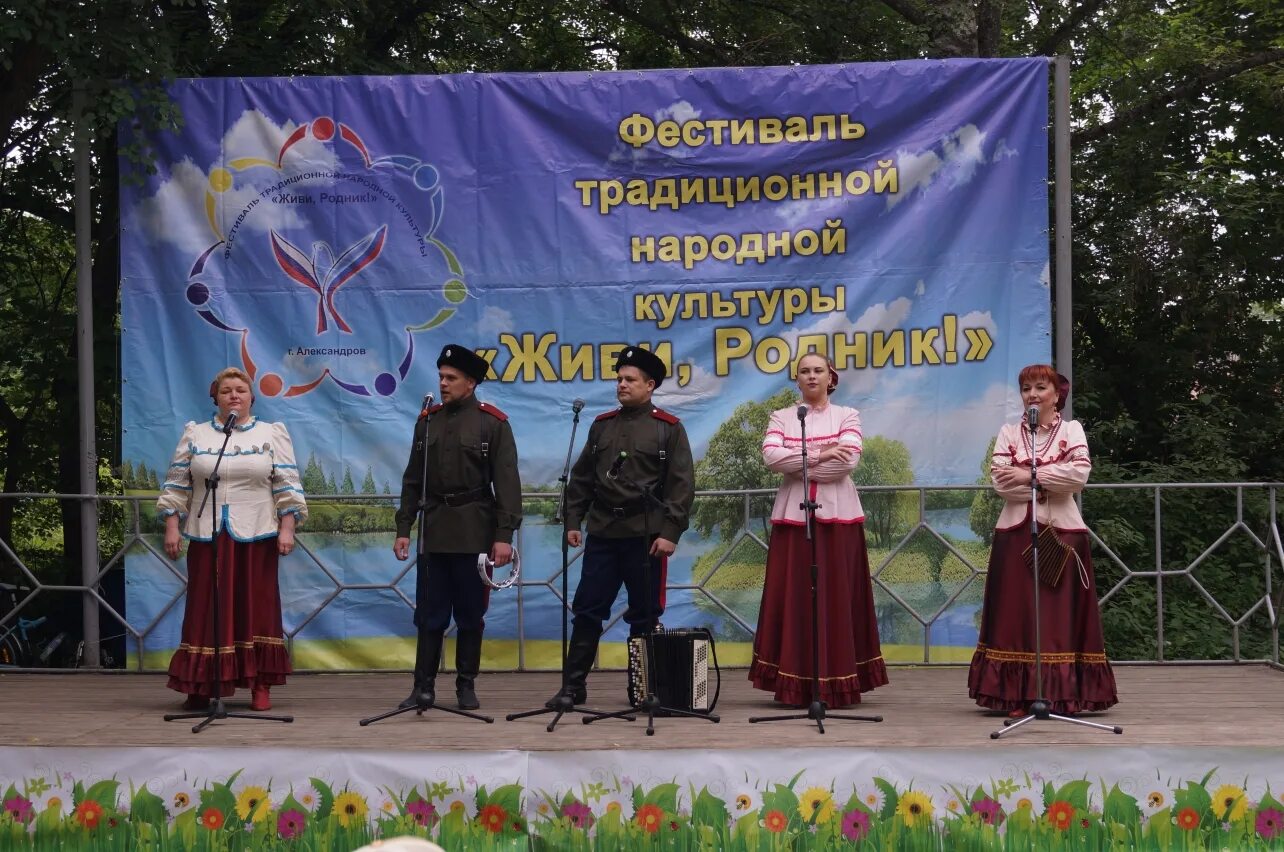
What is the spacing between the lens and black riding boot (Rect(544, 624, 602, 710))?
672 cm

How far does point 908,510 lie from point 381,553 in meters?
3.12

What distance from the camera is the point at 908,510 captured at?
8328 mm

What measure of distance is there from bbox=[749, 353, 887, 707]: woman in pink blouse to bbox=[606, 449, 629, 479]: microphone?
72 cm

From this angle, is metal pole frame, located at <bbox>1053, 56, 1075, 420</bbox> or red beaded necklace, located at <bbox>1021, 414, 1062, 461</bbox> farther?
metal pole frame, located at <bbox>1053, 56, 1075, 420</bbox>

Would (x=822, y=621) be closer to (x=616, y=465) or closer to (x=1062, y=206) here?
(x=616, y=465)

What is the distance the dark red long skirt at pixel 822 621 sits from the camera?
22.2ft

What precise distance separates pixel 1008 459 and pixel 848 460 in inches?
28.9

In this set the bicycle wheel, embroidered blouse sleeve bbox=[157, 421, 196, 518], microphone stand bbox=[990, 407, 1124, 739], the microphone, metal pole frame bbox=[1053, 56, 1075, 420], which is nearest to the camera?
microphone stand bbox=[990, 407, 1124, 739]

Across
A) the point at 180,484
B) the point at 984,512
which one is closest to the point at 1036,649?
the point at 984,512

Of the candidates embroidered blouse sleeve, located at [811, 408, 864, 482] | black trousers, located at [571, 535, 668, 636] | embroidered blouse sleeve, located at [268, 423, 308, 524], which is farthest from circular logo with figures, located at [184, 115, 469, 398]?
embroidered blouse sleeve, located at [811, 408, 864, 482]

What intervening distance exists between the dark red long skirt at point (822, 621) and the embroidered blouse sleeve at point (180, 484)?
113 inches

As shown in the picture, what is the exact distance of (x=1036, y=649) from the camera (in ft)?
20.2

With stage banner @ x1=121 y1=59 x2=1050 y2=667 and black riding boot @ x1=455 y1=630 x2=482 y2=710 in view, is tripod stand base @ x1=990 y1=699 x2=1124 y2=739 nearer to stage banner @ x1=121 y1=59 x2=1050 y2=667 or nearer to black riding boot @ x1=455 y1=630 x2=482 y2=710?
stage banner @ x1=121 y1=59 x2=1050 y2=667

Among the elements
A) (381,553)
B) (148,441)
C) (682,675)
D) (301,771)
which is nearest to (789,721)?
(682,675)
